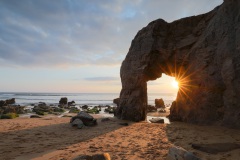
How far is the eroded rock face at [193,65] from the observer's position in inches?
529

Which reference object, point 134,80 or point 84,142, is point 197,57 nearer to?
point 134,80

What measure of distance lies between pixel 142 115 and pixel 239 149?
1242 centimetres

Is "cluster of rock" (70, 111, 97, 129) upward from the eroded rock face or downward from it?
downward

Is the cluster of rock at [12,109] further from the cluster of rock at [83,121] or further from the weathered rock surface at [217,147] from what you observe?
the weathered rock surface at [217,147]

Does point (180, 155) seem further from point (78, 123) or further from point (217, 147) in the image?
point (78, 123)

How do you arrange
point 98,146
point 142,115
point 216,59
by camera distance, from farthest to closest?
point 142,115, point 216,59, point 98,146

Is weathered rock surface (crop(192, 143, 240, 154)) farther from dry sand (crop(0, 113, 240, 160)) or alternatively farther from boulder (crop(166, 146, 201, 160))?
boulder (crop(166, 146, 201, 160))

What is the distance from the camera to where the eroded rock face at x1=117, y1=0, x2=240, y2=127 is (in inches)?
529

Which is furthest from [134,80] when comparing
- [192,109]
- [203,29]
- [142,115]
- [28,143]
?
[28,143]

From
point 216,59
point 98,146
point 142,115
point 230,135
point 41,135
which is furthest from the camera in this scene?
point 142,115

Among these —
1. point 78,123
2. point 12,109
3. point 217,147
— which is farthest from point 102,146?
point 12,109

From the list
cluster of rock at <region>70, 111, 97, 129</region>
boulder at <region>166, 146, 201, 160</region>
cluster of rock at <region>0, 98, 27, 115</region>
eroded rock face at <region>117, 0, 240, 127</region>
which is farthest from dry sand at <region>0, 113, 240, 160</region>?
cluster of rock at <region>0, 98, 27, 115</region>

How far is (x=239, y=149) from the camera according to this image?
27.7ft

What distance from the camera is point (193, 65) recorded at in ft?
56.7
